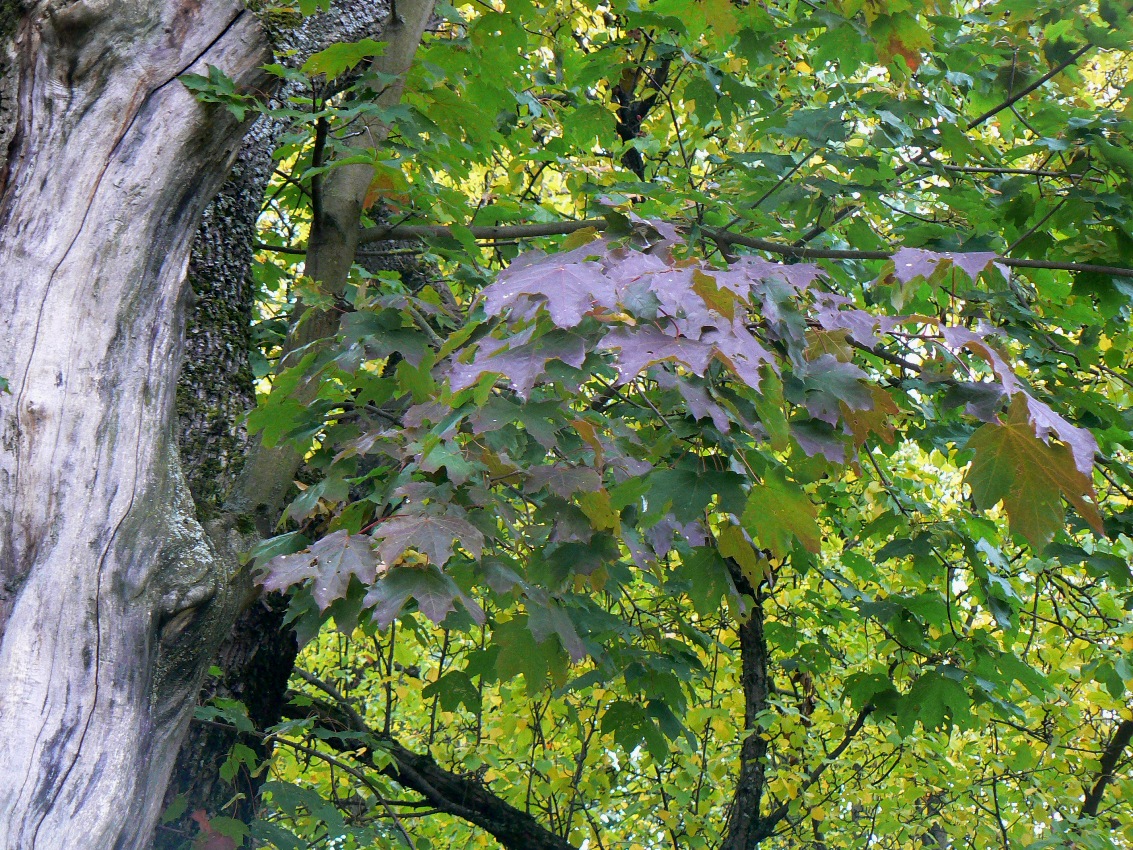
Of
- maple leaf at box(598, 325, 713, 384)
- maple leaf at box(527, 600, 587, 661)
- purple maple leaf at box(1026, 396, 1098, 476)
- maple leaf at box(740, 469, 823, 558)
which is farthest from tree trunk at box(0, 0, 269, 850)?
purple maple leaf at box(1026, 396, 1098, 476)

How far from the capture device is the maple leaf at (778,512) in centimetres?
191

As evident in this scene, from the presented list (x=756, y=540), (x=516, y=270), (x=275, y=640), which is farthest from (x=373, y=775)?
(x=516, y=270)

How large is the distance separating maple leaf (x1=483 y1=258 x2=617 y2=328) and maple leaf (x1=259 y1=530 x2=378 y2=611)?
573 mm

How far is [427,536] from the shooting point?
1.83m

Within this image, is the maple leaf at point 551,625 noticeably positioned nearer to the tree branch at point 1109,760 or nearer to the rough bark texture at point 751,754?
the rough bark texture at point 751,754

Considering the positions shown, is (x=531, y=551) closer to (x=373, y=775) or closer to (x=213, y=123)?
(x=213, y=123)

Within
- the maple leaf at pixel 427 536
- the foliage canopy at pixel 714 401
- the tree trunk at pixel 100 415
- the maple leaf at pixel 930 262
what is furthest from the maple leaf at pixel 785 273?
the tree trunk at pixel 100 415

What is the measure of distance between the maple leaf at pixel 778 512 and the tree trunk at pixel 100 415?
43.0 inches

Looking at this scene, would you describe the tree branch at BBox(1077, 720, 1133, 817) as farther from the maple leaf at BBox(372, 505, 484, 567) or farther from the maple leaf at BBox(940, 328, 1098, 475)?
the maple leaf at BBox(372, 505, 484, 567)

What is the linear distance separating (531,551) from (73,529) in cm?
111

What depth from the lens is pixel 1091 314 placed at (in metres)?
3.42

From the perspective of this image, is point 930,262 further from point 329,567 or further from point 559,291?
point 329,567

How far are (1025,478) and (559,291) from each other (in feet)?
2.86

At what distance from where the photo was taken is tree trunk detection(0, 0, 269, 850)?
5.32 ft
